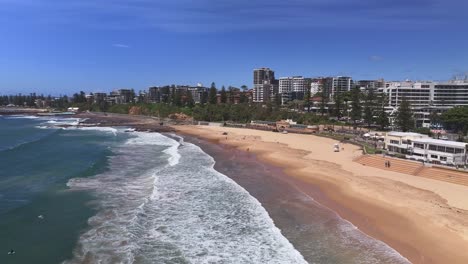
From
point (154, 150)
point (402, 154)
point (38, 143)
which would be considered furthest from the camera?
point (38, 143)

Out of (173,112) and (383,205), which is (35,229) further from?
(173,112)

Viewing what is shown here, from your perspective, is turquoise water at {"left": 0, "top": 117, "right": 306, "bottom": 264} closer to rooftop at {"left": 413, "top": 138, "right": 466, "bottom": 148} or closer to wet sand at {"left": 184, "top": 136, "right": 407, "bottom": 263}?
wet sand at {"left": 184, "top": 136, "right": 407, "bottom": 263}

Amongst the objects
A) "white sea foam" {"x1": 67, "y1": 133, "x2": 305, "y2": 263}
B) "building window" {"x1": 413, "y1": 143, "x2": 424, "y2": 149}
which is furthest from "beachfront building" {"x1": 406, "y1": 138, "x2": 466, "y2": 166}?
"white sea foam" {"x1": 67, "y1": 133, "x2": 305, "y2": 263}

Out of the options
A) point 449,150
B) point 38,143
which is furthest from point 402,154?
point 38,143

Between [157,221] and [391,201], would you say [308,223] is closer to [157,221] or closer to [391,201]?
[391,201]

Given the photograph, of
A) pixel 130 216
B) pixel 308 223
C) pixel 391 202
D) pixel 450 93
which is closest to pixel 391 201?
pixel 391 202

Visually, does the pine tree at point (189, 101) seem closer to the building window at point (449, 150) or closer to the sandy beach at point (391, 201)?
the sandy beach at point (391, 201)

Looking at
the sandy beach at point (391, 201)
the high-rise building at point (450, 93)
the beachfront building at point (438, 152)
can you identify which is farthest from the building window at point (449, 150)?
the high-rise building at point (450, 93)
